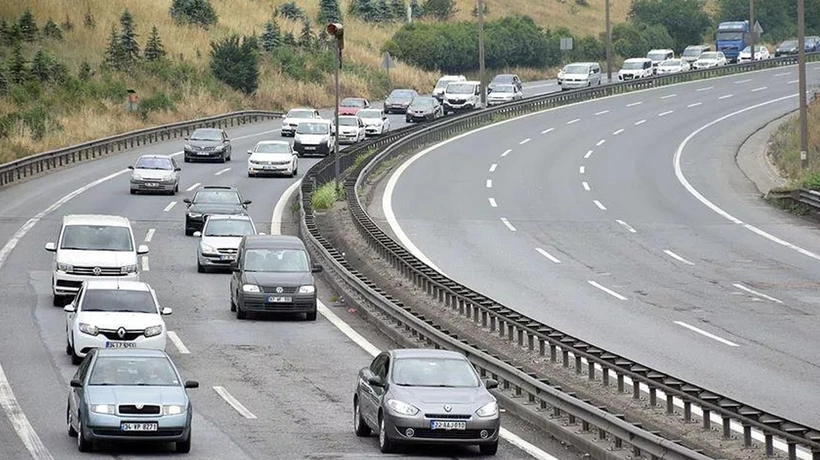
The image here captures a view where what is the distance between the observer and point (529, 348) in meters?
28.7

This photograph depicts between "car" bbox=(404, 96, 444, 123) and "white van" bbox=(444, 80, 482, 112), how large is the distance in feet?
11.5

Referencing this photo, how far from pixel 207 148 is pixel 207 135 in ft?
4.98

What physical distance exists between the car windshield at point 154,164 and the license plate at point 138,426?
3633 cm

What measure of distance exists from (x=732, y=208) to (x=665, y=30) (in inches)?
3615

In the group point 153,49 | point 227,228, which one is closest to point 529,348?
point 227,228

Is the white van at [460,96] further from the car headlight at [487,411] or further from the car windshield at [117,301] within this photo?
the car headlight at [487,411]

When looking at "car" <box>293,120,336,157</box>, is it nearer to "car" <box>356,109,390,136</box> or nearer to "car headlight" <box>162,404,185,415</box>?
"car" <box>356,109,390,136</box>

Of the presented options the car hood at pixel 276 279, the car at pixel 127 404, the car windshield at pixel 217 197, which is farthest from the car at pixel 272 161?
the car at pixel 127 404

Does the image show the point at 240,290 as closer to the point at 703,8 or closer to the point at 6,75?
the point at 6,75

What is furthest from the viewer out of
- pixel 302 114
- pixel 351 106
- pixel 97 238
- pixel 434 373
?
pixel 351 106

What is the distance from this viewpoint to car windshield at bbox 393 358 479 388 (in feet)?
68.9

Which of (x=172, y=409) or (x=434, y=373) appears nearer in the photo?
(x=172, y=409)

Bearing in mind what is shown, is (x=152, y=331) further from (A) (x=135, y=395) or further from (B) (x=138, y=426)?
(B) (x=138, y=426)

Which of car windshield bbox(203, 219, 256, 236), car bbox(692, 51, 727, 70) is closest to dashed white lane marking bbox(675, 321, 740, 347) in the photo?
car windshield bbox(203, 219, 256, 236)
